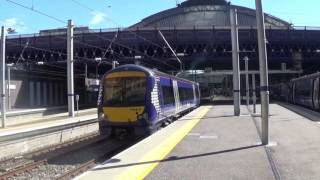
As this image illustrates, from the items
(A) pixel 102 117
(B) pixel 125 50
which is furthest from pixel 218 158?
(B) pixel 125 50

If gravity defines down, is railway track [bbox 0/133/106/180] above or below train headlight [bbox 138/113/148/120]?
below

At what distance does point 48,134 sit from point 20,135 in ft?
7.82

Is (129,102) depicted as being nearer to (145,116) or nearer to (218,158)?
(145,116)

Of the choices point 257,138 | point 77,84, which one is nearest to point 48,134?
point 257,138

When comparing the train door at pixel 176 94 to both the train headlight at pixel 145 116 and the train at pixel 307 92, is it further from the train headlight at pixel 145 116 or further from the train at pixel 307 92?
the train at pixel 307 92

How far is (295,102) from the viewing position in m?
47.2

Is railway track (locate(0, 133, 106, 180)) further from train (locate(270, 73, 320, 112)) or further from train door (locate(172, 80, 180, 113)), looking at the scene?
train (locate(270, 73, 320, 112))

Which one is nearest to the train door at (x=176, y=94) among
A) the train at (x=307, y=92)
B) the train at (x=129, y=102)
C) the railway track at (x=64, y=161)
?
the railway track at (x=64, y=161)

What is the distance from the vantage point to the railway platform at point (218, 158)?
410 inches

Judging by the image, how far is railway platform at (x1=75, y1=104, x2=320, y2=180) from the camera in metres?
10.4

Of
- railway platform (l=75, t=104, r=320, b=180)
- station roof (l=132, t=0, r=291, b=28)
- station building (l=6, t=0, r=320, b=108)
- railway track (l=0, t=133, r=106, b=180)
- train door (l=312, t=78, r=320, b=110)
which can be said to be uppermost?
station roof (l=132, t=0, r=291, b=28)

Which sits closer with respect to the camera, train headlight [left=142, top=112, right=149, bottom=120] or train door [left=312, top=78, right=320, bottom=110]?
train headlight [left=142, top=112, right=149, bottom=120]

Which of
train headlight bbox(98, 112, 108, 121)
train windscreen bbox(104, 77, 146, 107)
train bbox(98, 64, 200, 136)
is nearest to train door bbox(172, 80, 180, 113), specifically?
train bbox(98, 64, 200, 136)

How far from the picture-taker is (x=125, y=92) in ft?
65.9
